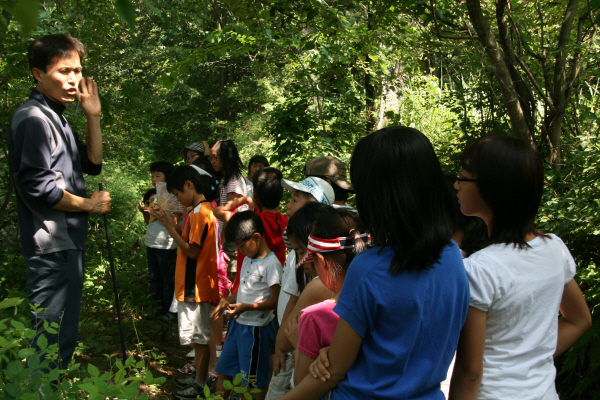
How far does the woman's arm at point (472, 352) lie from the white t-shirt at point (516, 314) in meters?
0.04

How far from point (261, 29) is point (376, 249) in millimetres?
3686

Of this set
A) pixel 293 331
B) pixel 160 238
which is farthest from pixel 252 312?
pixel 160 238

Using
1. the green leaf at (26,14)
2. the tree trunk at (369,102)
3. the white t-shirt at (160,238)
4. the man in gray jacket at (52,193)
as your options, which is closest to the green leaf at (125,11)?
the green leaf at (26,14)

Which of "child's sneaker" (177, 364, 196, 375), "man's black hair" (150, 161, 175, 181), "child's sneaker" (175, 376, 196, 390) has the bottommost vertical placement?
"child's sneaker" (177, 364, 196, 375)

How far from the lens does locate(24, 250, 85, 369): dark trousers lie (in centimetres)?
240

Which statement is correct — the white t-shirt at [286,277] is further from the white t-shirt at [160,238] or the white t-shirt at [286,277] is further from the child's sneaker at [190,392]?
the white t-shirt at [160,238]

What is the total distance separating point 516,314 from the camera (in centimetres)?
152

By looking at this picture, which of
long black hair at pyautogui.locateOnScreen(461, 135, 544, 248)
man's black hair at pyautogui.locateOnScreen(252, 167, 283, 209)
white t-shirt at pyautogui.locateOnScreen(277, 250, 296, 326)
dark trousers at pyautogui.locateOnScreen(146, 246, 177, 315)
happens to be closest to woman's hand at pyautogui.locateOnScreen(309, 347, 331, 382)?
long black hair at pyautogui.locateOnScreen(461, 135, 544, 248)

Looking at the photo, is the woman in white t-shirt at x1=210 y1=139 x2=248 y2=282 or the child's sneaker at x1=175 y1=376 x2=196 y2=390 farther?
the woman in white t-shirt at x1=210 y1=139 x2=248 y2=282

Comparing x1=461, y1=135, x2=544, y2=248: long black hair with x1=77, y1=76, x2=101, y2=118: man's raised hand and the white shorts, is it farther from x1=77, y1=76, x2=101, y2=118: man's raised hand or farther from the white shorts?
the white shorts

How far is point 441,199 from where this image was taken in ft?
4.54

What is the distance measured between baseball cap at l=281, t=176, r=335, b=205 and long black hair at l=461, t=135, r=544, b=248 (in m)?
1.46

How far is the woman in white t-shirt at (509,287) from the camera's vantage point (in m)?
1.49

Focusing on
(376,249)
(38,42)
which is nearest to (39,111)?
(38,42)
